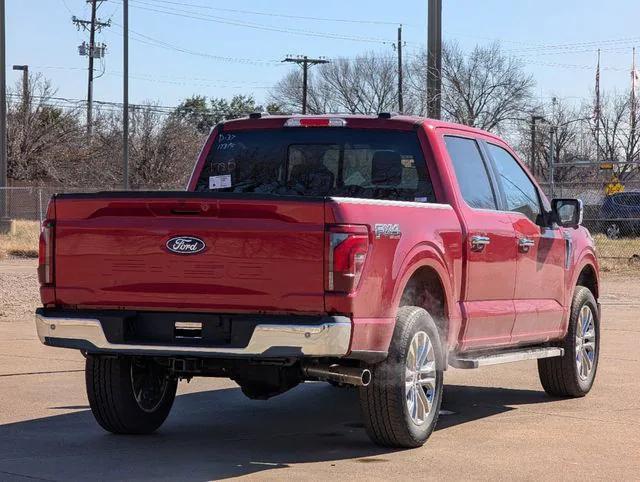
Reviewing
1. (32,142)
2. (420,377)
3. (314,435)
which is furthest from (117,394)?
(32,142)

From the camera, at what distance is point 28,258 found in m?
31.1

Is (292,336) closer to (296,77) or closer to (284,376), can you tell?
(284,376)

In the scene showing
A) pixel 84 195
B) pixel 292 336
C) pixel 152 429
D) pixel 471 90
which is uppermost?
pixel 471 90

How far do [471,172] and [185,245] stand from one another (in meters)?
2.62

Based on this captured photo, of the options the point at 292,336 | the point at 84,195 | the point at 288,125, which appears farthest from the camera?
the point at 288,125

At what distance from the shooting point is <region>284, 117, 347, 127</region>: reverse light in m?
8.96

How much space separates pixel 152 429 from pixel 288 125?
226cm

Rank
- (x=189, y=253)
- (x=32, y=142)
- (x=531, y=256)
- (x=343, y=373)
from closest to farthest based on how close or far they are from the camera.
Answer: (x=189, y=253) → (x=343, y=373) → (x=531, y=256) → (x=32, y=142)

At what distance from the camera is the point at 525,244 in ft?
30.8

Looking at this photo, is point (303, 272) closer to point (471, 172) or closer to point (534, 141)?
point (471, 172)

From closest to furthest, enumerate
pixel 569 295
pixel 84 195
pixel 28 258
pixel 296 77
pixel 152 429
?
1. pixel 84 195
2. pixel 152 429
3. pixel 569 295
4. pixel 28 258
5. pixel 296 77

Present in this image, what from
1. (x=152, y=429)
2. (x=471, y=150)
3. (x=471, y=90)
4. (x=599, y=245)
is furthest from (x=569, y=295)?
(x=471, y=90)

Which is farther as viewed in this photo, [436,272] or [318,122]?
[318,122]

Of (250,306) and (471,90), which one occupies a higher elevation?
(471,90)
